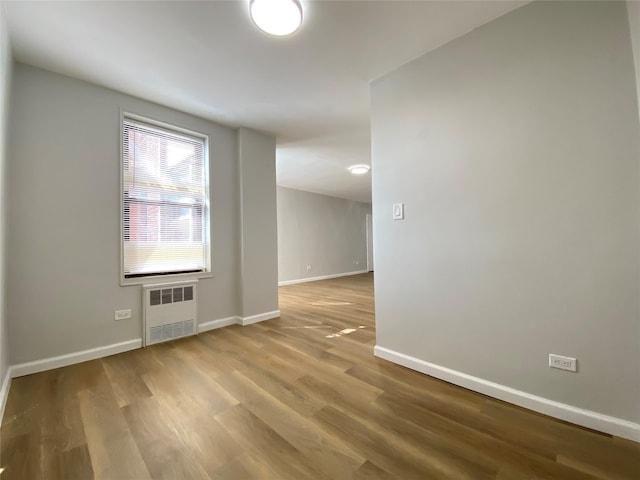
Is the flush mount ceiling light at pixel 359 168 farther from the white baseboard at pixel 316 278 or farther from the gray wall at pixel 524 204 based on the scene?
the white baseboard at pixel 316 278

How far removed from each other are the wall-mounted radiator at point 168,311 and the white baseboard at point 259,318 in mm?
571

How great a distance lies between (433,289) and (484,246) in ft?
1.59

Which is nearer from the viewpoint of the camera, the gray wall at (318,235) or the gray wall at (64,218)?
the gray wall at (64,218)

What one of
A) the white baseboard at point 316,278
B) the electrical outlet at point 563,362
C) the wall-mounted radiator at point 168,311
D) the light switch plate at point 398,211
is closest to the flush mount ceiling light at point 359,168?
the light switch plate at point 398,211

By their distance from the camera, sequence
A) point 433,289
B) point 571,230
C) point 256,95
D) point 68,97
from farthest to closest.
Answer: point 256,95, point 68,97, point 433,289, point 571,230

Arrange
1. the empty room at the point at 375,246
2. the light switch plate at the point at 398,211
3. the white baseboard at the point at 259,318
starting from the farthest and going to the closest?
the white baseboard at the point at 259,318 → the light switch plate at the point at 398,211 → the empty room at the point at 375,246

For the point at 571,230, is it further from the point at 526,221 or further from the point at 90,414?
the point at 90,414

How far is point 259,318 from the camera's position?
344 centimetres

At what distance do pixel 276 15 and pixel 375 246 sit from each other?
6.05 feet

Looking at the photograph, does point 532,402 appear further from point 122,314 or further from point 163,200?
point 163,200

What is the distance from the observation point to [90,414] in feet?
5.13

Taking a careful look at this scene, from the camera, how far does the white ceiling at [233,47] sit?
1630 mm

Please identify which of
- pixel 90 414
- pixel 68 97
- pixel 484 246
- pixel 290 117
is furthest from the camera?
pixel 290 117

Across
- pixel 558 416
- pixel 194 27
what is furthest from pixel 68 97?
pixel 558 416
